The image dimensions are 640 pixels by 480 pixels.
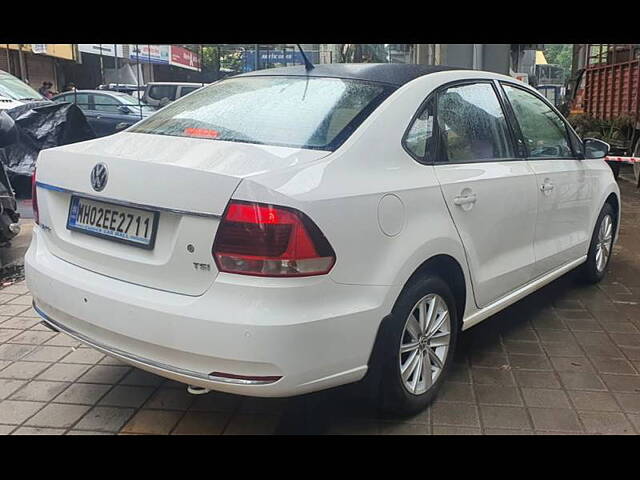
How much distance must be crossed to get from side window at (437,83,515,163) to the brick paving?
118 cm

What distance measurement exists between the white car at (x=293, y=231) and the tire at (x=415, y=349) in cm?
1

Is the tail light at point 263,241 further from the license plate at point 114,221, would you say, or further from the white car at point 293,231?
the license plate at point 114,221

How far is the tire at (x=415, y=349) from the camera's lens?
2709mm

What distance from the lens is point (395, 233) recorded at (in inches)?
105

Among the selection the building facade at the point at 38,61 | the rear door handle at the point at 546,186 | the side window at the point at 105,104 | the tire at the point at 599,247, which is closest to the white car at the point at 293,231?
the rear door handle at the point at 546,186

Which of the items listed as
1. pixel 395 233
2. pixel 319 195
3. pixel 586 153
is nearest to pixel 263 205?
pixel 319 195

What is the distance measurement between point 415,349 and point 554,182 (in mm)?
1677

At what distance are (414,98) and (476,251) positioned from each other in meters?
0.84

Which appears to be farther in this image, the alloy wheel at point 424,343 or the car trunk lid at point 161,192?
the alloy wheel at point 424,343

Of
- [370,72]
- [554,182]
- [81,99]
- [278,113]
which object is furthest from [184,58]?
[278,113]

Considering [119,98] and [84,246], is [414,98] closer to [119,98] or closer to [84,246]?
[84,246]

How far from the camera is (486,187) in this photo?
129 inches

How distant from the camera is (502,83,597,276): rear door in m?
3.88

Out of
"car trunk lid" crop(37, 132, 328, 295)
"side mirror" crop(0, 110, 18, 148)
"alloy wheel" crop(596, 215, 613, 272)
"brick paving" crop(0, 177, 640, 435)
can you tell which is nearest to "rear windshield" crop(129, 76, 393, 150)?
"car trunk lid" crop(37, 132, 328, 295)
